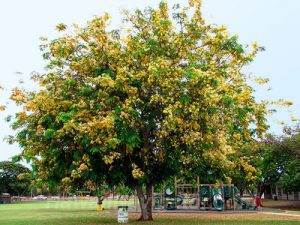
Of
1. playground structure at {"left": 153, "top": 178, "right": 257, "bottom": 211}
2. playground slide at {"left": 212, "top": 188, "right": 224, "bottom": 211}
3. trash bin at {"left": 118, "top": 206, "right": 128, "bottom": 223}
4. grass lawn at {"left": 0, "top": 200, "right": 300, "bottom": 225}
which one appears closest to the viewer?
trash bin at {"left": 118, "top": 206, "right": 128, "bottom": 223}

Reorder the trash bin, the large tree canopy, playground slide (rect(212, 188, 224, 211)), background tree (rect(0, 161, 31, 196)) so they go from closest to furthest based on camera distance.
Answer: the large tree canopy < the trash bin < playground slide (rect(212, 188, 224, 211)) < background tree (rect(0, 161, 31, 196))

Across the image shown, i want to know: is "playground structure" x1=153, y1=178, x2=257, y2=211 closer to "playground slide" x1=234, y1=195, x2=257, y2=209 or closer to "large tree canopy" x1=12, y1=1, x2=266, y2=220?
"playground slide" x1=234, y1=195, x2=257, y2=209

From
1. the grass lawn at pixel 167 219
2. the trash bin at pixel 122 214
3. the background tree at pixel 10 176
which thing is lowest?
the grass lawn at pixel 167 219

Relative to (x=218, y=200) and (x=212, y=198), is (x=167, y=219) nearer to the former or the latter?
A: (x=218, y=200)

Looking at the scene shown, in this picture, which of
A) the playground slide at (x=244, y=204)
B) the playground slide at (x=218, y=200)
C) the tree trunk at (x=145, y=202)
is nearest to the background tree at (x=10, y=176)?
the playground slide at (x=244, y=204)

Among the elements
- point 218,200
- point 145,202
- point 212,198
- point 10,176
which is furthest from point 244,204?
point 10,176

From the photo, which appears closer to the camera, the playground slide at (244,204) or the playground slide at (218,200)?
the playground slide at (218,200)

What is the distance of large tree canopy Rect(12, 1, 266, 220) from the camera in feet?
66.2

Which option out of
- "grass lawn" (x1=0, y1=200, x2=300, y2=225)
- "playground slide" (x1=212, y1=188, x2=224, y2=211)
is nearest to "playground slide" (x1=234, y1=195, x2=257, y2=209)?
"playground slide" (x1=212, y1=188, x2=224, y2=211)

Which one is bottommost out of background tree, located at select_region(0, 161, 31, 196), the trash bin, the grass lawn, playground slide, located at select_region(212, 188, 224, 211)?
the grass lawn

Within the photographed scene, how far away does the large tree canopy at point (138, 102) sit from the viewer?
20172mm

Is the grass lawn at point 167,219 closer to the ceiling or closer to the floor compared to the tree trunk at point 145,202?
closer to the floor

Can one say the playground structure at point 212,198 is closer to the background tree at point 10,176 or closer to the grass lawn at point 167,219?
the grass lawn at point 167,219

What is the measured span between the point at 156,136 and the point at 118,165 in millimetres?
2782
